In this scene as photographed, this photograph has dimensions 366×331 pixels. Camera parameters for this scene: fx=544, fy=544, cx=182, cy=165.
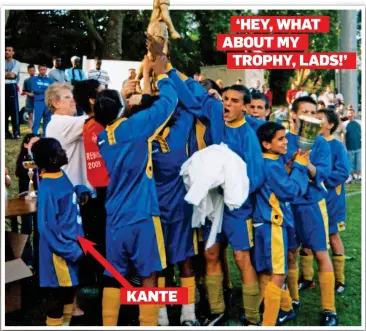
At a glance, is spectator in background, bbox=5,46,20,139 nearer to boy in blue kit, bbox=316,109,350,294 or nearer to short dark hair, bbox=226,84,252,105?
short dark hair, bbox=226,84,252,105

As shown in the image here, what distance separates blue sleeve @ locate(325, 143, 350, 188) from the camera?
11.4 feet

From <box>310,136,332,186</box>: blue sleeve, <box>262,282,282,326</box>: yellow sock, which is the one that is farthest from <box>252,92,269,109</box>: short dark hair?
<box>262,282,282,326</box>: yellow sock

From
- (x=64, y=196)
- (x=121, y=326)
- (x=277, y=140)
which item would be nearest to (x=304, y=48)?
(x=277, y=140)

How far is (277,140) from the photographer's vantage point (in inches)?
115

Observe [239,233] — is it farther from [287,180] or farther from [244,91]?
[244,91]

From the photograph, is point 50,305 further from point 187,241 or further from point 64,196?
point 187,241

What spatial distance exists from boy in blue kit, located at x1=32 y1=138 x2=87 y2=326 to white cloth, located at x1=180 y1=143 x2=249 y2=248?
642mm

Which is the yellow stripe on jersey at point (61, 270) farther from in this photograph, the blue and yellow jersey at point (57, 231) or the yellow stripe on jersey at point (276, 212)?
the yellow stripe on jersey at point (276, 212)

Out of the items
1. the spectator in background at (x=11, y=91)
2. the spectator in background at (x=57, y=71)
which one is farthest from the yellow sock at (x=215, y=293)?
the spectator in background at (x=57, y=71)

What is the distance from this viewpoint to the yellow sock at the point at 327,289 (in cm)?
309

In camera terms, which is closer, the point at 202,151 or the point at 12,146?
the point at 202,151

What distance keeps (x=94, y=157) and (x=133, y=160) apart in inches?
22.7

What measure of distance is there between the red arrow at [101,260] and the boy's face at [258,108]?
4.28 ft
